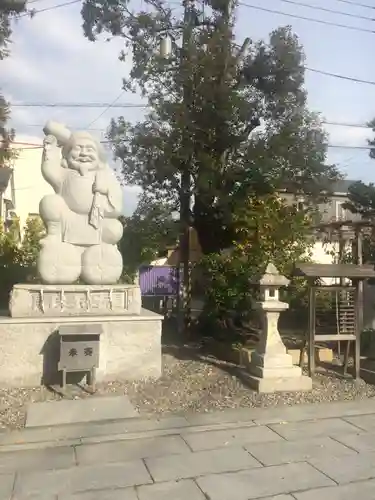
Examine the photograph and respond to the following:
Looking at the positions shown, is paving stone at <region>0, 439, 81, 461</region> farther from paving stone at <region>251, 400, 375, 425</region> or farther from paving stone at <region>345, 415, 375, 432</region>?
paving stone at <region>345, 415, 375, 432</region>

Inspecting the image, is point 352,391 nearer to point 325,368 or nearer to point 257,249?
point 325,368

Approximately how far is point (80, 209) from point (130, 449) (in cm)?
402

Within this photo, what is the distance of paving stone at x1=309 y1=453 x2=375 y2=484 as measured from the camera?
389 cm

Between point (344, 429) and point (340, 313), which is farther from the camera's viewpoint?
point (340, 313)

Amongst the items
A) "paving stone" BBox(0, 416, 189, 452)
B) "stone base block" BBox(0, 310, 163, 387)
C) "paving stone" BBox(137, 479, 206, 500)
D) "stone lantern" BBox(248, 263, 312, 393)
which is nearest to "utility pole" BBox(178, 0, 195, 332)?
"stone base block" BBox(0, 310, 163, 387)

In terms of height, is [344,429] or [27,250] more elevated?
[27,250]

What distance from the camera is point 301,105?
386 inches

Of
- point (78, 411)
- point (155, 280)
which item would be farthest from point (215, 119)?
point (155, 280)

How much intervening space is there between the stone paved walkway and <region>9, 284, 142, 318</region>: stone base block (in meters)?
2.15

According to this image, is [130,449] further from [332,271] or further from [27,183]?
[27,183]

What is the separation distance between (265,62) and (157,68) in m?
2.11

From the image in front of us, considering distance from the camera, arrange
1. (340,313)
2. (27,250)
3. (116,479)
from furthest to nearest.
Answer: (27,250) → (340,313) → (116,479)

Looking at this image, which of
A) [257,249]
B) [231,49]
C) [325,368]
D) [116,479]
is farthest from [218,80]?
[116,479]

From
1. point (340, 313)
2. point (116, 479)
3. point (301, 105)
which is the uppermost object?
point (301, 105)
